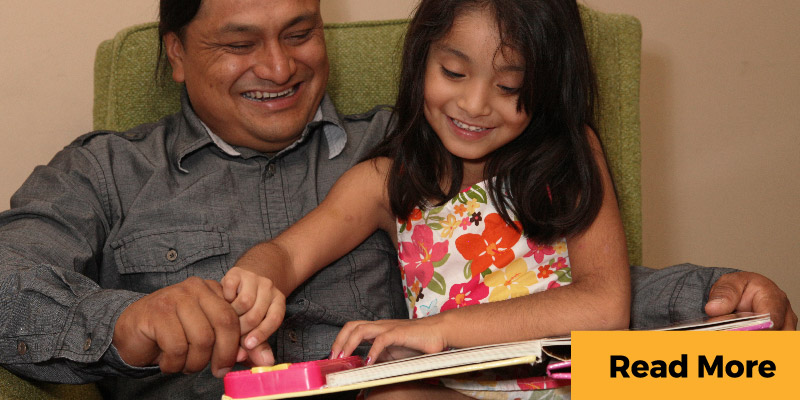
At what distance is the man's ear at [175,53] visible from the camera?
5.15 feet

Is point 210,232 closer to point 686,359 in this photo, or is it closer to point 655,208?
point 686,359

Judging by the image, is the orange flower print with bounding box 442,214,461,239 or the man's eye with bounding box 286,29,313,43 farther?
the man's eye with bounding box 286,29,313,43

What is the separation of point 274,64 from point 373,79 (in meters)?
0.30

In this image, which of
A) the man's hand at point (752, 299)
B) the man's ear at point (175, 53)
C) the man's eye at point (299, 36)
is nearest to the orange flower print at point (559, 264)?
the man's hand at point (752, 299)

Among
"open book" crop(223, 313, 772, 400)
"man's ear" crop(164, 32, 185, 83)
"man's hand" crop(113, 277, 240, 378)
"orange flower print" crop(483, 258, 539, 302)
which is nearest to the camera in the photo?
"open book" crop(223, 313, 772, 400)

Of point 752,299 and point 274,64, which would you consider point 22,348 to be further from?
point 752,299

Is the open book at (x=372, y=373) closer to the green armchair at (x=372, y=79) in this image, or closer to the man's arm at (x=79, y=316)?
the man's arm at (x=79, y=316)

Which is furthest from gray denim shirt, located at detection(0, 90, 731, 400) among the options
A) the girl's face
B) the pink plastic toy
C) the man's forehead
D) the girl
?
the pink plastic toy

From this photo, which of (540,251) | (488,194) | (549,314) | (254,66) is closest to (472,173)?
(488,194)

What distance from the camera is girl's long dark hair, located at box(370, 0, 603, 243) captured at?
125 centimetres

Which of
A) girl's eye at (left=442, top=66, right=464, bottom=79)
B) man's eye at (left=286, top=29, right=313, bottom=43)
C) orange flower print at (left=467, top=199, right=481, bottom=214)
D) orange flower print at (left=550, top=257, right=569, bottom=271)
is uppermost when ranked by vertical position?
man's eye at (left=286, top=29, right=313, bottom=43)

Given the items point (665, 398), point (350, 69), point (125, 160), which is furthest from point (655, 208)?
point (665, 398)

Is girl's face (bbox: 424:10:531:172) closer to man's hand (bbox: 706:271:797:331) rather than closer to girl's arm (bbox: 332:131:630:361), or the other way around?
girl's arm (bbox: 332:131:630:361)

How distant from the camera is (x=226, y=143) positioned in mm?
1576
